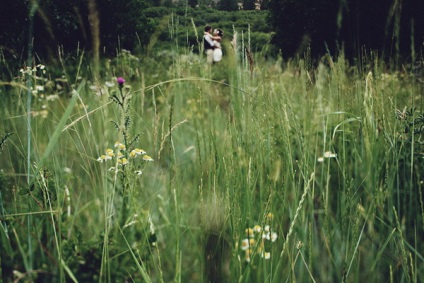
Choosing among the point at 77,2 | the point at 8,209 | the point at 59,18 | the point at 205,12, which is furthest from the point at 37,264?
the point at 59,18

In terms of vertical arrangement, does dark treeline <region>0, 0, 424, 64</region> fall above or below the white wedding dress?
above

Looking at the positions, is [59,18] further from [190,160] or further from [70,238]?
[70,238]

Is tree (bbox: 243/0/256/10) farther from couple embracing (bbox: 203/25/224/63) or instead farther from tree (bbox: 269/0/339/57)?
couple embracing (bbox: 203/25/224/63)

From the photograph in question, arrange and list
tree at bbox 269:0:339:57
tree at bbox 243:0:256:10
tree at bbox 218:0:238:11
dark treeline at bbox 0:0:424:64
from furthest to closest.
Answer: tree at bbox 269:0:339:57
dark treeline at bbox 0:0:424:64
tree at bbox 218:0:238:11
tree at bbox 243:0:256:10

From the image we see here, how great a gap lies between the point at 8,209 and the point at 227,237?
0.49 m

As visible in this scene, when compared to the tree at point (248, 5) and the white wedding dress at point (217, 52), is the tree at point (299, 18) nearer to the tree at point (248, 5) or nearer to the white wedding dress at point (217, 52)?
the tree at point (248, 5)

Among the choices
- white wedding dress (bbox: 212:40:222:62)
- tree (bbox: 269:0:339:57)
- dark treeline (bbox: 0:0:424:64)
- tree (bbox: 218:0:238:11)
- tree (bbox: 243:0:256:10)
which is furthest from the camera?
white wedding dress (bbox: 212:40:222:62)

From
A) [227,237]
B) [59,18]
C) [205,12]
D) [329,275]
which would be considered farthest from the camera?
[59,18]

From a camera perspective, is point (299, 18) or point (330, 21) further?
point (330, 21)

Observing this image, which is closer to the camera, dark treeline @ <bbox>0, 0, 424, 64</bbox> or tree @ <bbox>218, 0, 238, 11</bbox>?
tree @ <bbox>218, 0, 238, 11</bbox>

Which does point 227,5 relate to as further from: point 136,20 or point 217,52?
point 217,52

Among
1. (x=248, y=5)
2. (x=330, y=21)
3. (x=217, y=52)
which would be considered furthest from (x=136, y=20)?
(x=217, y=52)

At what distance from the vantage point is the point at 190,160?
1368mm

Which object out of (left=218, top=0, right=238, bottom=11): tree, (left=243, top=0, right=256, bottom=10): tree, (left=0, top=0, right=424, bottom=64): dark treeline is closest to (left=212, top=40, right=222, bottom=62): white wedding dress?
(left=0, top=0, right=424, bottom=64): dark treeline
